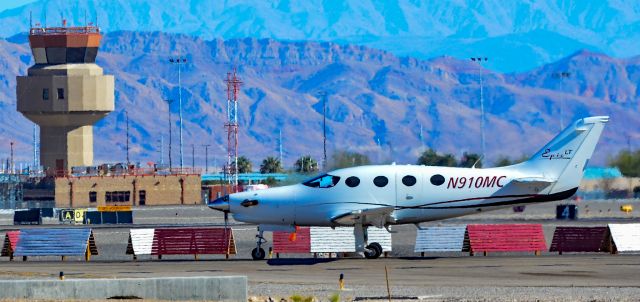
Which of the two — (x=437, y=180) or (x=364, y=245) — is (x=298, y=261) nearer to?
(x=364, y=245)

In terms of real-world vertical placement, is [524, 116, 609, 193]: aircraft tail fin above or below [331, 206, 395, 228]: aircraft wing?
above

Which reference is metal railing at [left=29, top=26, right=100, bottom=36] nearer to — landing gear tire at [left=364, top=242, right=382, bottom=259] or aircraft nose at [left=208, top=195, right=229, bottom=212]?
aircraft nose at [left=208, top=195, right=229, bottom=212]

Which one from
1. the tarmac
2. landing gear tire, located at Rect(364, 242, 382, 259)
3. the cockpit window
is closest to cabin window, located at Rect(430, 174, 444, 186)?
the tarmac

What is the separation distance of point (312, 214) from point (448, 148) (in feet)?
182

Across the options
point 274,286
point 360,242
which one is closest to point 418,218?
point 360,242

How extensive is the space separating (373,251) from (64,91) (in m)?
87.0

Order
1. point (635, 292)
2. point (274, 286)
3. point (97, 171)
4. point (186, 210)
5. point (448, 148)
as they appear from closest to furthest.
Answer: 1. point (635, 292)
2. point (274, 286)
3. point (448, 148)
4. point (186, 210)
5. point (97, 171)

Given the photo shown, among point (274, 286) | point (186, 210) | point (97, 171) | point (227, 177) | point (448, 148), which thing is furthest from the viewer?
point (227, 177)

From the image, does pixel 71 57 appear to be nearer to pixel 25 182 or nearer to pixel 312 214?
pixel 25 182

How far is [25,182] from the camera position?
13088 cm

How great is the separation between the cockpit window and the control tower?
8552 centimetres

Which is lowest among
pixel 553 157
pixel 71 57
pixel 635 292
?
pixel 635 292

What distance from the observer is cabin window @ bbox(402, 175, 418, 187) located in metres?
46.4

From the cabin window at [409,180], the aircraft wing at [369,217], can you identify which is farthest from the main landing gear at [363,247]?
the cabin window at [409,180]
